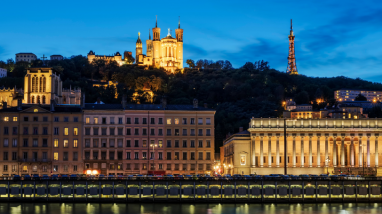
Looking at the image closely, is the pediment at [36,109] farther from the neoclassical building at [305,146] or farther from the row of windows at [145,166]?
the neoclassical building at [305,146]

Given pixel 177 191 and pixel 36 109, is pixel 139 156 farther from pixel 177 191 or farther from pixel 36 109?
pixel 177 191

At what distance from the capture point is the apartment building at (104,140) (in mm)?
116000

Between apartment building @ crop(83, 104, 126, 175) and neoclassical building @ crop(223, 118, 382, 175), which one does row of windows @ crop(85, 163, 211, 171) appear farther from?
neoclassical building @ crop(223, 118, 382, 175)

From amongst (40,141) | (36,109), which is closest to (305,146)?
(40,141)

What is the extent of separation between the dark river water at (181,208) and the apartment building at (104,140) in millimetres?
28542

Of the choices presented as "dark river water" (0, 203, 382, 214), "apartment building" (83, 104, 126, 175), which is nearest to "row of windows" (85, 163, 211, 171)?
"apartment building" (83, 104, 126, 175)

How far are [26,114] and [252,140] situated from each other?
45.9 metres

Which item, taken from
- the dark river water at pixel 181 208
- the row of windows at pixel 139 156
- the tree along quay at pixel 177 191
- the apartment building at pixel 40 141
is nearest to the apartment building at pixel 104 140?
the row of windows at pixel 139 156

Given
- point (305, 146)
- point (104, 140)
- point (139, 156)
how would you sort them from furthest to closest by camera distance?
point (305, 146) → point (104, 140) → point (139, 156)

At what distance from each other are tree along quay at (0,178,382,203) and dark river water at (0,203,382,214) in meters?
1.96

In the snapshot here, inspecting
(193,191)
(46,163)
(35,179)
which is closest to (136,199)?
(193,191)

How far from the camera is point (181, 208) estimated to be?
83.4 m

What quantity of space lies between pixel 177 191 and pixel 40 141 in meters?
38.3

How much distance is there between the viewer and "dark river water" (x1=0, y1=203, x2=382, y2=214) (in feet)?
262
